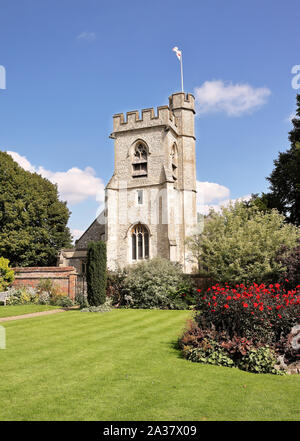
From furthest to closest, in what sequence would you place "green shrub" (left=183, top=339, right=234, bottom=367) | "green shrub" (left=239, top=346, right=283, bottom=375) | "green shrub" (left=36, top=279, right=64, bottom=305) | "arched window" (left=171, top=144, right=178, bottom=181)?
"arched window" (left=171, top=144, right=178, bottom=181) < "green shrub" (left=36, top=279, right=64, bottom=305) < "green shrub" (left=183, top=339, right=234, bottom=367) < "green shrub" (left=239, top=346, right=283, bottom=375)

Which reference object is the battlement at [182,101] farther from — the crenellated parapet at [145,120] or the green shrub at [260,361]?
the green shrub at [260,361]

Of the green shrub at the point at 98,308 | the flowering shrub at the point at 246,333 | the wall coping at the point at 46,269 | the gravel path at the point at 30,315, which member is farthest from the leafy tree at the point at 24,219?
the flowering shrub at the point at 246,333

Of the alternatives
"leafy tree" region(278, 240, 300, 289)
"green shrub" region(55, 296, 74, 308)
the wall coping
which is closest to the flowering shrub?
"leafy tree" region(278, 240, 300, 289)

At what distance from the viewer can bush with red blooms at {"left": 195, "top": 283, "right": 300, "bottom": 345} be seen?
6953 mm

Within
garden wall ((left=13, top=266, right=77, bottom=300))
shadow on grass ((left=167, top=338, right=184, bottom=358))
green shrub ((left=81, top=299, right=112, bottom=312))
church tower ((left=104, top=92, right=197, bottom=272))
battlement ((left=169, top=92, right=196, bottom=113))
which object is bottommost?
green shrub ((left=81, top=299, right=112, bottom=312))

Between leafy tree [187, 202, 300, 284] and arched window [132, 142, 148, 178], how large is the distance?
407 inches

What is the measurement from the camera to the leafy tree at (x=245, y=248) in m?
15.2

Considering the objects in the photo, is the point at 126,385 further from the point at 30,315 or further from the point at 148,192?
the point at 148,192

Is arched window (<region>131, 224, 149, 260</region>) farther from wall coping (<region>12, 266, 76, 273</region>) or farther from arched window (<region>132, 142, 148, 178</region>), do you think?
wall coping (<region>12, 266, 76, 273</region>)

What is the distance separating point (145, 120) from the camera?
26391 millimetres

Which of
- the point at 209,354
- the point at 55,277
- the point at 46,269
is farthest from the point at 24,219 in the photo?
the point at 209,354

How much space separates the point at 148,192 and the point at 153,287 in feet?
33.1

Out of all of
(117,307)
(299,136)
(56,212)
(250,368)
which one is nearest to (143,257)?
(117,307)

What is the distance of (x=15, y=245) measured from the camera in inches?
1097
